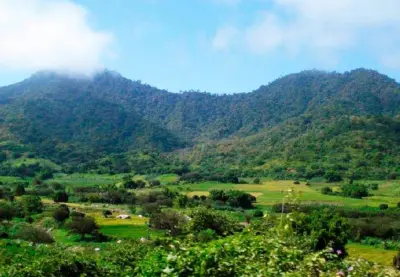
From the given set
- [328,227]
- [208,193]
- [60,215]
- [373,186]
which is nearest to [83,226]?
[60,215]

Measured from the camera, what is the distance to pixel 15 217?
54.2 meters

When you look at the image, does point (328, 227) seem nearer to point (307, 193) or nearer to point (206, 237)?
point (206, 237)

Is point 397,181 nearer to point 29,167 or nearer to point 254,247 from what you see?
point 29,167

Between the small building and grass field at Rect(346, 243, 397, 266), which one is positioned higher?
the small building

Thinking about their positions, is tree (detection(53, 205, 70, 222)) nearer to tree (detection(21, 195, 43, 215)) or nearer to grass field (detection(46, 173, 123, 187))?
tree (detection(21, 195, 43, 215))

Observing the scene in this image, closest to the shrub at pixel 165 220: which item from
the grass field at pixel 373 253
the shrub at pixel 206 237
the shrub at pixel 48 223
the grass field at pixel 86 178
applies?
the shrub at pixel 48 223

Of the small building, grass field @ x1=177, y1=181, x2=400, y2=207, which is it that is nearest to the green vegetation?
the small building

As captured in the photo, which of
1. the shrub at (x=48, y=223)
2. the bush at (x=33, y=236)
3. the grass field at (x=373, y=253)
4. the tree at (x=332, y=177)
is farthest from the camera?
the tree at (x=332, y=177)

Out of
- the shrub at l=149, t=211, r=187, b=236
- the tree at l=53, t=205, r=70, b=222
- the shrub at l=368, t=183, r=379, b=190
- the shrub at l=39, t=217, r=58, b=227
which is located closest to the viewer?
the shrub at l=149, t=211, r=187, b=236

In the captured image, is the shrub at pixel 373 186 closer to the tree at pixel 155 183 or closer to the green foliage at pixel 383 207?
the green foliage at pixel 383 207

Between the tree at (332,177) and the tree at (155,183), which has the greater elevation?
the tree at (332,177)

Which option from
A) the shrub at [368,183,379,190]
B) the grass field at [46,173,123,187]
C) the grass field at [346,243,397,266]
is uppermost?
the grass field at [46,173,123,187]

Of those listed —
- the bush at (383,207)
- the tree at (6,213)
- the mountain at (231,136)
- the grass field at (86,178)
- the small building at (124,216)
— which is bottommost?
the small building at (124,216)

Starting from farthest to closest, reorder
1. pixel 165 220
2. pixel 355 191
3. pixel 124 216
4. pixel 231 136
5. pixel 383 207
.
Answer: pixel 231 136
pixel 355 191
pixel 383 207
pixel 124 216
pixel 165 220
